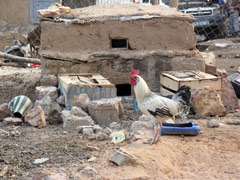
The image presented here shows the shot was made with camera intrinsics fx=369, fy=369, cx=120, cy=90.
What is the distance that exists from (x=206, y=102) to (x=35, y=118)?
283 centimetres

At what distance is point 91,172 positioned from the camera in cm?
349

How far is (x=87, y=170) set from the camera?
353 centimetres

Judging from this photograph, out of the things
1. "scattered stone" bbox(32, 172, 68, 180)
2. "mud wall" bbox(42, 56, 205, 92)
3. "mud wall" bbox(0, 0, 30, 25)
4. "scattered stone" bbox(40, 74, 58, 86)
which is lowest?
"scattered stone" bbox(32, 172, 68, 180)

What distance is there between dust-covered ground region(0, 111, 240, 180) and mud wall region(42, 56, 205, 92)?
78.2 inches

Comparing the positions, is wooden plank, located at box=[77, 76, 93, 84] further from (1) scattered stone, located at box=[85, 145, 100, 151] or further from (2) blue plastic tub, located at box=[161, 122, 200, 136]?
(1) scattered stone, located at box=[85, 145, 100, 151]

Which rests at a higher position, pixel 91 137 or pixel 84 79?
pixel 84 79

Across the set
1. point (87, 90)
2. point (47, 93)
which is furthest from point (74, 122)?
point (47, 93)

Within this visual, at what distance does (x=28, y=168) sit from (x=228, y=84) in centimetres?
466

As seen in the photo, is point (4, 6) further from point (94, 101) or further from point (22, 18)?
point (94, 101)

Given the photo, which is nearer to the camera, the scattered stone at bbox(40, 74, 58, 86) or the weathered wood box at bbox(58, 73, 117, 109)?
the weathered wood box at bbox(58, 73, 117, 109)

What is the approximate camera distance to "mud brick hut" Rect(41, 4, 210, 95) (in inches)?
272

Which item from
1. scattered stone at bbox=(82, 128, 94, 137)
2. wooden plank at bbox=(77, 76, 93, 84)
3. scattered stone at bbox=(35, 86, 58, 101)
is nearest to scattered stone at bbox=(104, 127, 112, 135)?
scattered stone at bbox=(82, 128, 94, 137)

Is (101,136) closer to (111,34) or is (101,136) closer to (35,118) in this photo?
(35,118)

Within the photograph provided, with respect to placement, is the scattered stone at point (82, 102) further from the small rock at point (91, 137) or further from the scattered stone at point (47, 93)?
the small rock at point (91, 137)
